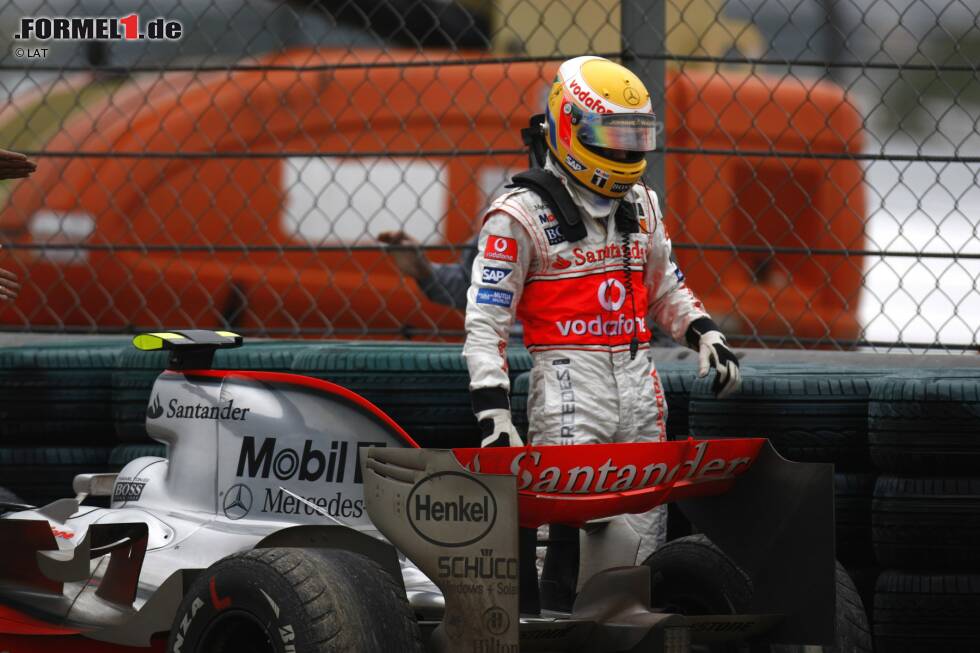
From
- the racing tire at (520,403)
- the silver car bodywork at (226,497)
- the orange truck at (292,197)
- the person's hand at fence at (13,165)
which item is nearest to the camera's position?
the silver car bodywork at (226,497)

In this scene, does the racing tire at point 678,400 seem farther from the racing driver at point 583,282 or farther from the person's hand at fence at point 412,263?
the person's hand at fence at point 412,263

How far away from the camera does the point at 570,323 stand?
13.0ft

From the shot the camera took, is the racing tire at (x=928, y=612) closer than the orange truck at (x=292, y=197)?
Yes

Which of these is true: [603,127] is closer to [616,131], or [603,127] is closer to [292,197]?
[616,131]

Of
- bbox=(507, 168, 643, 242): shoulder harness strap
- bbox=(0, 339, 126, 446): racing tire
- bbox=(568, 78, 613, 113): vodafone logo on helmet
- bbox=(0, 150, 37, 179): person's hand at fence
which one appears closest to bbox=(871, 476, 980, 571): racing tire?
bbox=(507, 168, 643, 242): shoulder harness strap

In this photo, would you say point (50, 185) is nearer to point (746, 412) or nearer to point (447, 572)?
point (746, 412)

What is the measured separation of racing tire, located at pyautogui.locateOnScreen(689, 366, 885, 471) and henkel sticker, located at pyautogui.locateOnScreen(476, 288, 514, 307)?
64 cm

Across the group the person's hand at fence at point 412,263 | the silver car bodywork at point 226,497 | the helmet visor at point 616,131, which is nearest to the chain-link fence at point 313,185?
the person's hand at fence at point 412,263

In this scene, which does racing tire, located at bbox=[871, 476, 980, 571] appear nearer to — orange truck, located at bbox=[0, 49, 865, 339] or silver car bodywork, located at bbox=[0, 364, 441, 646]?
silver car bodywork, located at bbox=[0, 364, 441, 646]

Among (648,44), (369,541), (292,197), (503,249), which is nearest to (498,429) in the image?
(503,249)

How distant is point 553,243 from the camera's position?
3984 millimetres

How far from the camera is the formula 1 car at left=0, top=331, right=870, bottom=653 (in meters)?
3.00

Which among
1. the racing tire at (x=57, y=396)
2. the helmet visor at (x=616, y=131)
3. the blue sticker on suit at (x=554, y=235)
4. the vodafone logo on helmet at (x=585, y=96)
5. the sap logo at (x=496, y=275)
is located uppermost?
the vodafone logo on helmet at (x=585, y=96)

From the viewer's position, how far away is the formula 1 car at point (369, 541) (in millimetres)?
2996
